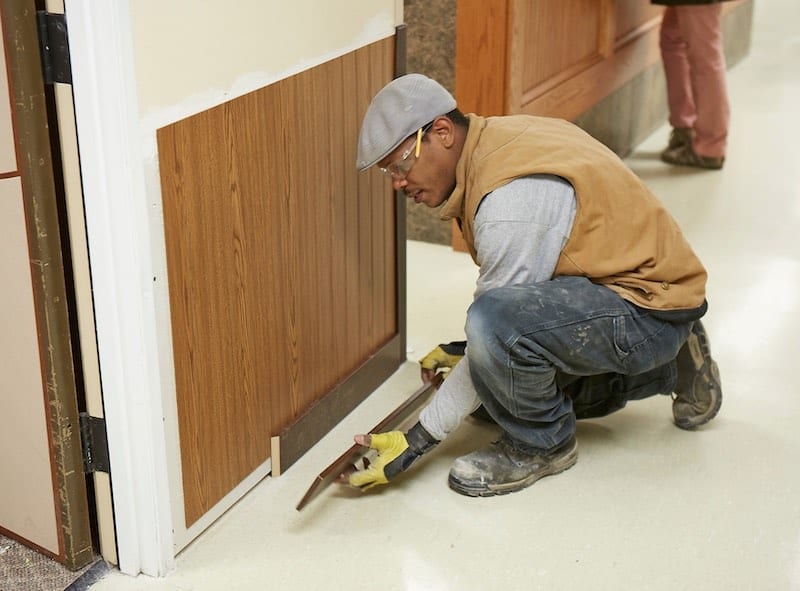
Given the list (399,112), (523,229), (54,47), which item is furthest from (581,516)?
(54,47)

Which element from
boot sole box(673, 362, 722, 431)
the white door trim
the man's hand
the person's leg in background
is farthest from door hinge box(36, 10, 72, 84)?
the person's leg in background

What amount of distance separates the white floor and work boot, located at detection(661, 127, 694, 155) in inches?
62.5

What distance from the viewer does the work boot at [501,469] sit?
2.28 meters

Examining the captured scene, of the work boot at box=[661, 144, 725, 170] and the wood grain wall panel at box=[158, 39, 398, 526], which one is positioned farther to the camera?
the work boot at box=[661, 144, 725, 170]

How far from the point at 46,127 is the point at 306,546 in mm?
936

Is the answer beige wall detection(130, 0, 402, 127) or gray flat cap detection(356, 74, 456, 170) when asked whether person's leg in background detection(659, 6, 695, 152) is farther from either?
gray flat cap detection(356, 74, 456, 170)

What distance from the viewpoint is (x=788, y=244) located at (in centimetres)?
363

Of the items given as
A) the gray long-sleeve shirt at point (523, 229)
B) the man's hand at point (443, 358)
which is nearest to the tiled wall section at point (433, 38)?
the man's hand at point (443, 358)

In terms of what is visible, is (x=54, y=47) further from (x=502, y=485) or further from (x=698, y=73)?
(x=698, y=73)

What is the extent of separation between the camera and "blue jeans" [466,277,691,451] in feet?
6.89

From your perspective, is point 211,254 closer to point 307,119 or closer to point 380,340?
point 307,119

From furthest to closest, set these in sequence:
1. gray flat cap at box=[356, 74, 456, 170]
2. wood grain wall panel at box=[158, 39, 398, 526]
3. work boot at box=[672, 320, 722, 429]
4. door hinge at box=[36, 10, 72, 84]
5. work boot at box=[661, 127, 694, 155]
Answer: work boot at box=[661, 127, 694, 155], work boot at box=[672, 320, 722, 429], gray flat cap at box=[356, 74, 456, 170], wood grain wall panel at box=[158, 39, 398, 526], door hinge at box=[36, 10, 72, 84]

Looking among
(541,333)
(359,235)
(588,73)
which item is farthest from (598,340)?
(588,73)

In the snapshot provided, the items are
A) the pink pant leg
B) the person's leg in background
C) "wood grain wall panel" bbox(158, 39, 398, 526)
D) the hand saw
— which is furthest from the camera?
the person's leg in background
